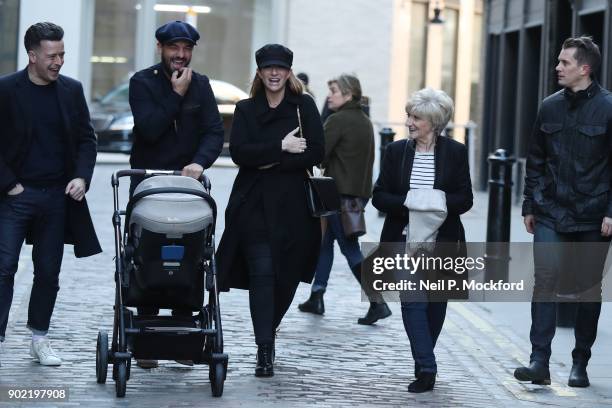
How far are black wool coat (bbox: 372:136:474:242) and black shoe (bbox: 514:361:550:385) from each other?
32.2 inches

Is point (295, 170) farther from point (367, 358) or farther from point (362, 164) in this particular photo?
point (362, 164)

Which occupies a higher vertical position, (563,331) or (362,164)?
(362,164)

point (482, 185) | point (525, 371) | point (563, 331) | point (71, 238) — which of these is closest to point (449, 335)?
point (563, 331)

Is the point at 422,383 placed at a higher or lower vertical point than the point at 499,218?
lower

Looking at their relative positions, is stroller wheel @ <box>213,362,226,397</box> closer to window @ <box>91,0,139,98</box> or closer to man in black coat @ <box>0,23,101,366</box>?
man in black coat @ <box>0,23,101,366</box>

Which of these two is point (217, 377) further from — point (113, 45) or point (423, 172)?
point (113, 45)

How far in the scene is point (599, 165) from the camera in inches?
324

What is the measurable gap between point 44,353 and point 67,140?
3.85 ft

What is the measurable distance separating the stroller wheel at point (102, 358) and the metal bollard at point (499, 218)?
5.58 meters

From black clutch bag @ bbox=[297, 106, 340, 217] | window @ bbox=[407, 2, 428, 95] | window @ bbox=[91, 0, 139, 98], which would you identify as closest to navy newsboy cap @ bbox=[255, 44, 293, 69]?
black clutch bag @ bbox=[297, 106, 340, 217]

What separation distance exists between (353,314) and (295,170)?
2.86m

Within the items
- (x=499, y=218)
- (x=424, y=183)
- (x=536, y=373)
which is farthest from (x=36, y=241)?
(x=499, y=218)

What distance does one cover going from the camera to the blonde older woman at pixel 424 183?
811 cm

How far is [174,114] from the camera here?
27.1 ft
